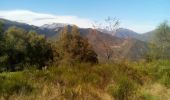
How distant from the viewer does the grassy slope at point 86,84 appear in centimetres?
781

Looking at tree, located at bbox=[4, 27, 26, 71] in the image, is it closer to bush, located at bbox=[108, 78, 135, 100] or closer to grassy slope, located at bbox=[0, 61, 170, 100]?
grassy slope, located at bbox=[0, 61, 170, 100]

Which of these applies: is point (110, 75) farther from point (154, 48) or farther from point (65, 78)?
point (154, 48)

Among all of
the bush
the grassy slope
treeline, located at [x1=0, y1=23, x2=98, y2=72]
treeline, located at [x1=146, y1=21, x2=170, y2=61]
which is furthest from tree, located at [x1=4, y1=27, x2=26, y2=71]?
the bush

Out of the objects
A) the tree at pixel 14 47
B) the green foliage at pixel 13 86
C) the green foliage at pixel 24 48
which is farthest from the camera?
the green foliage at pixel 24 48

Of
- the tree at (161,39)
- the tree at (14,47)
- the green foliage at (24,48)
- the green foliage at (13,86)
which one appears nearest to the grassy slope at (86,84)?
the green foliage at (13,86)

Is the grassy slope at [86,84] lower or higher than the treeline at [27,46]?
higher

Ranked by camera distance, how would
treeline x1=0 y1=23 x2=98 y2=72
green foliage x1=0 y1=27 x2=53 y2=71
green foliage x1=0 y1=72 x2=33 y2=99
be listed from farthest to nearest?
green foliage x1=0 y1=27 x2=53 y2=71, treeline x1=0 y1=23 x2=98 y2=72, green foliage x1=0 y1=72 x2=33 y2=99

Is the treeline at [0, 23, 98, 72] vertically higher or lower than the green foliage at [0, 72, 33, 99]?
lower

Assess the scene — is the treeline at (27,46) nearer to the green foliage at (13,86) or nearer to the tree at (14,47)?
the tree at (14,47)

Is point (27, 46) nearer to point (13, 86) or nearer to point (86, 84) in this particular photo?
point (86, 84)

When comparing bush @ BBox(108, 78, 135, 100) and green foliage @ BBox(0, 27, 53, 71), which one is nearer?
bush @ BBox(108, 78, 135, 100)

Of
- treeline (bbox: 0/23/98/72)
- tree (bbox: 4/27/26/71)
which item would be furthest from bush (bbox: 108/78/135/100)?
tree (bbox: 4/27/26/71)

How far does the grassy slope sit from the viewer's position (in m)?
7.81

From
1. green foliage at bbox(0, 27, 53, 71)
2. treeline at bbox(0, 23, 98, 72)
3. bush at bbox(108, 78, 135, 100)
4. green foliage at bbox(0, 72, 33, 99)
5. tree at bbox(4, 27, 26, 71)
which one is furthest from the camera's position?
green foliage at bbox(0, 27, 53, 71)
